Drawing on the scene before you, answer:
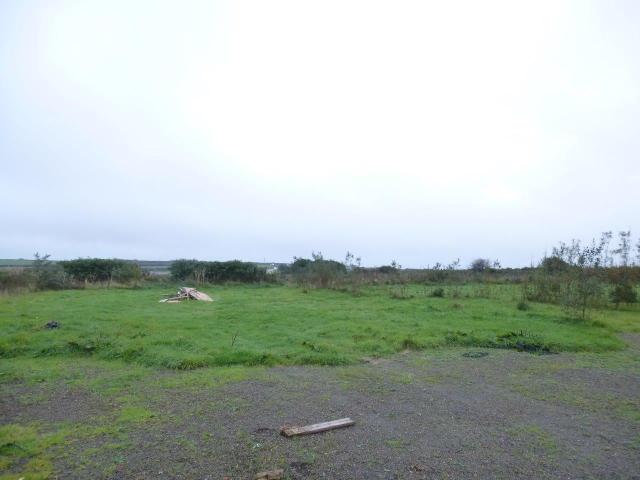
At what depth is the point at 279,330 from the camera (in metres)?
12.3

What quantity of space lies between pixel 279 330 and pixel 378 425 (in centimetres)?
684

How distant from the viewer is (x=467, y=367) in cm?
909

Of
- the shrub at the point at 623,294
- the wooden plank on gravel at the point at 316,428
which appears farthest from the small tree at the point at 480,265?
the wooden plank on gravel at the point at 316,428

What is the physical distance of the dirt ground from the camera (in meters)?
4.60

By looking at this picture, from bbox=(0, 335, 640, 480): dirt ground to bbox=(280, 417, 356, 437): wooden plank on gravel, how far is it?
3.5 inches

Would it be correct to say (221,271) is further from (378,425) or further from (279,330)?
(378,425)

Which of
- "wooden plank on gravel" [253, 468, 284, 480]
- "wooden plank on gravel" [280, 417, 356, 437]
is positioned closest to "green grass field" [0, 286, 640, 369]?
"wooden plank on gravel" [280, 417, 356, 437]

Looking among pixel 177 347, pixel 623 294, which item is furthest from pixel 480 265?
pixel 177 347

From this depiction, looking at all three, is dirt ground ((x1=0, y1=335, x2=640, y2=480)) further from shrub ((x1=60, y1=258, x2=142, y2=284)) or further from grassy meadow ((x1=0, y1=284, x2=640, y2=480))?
shrub ((x1=60, y1=258, x2=142, y2=284))

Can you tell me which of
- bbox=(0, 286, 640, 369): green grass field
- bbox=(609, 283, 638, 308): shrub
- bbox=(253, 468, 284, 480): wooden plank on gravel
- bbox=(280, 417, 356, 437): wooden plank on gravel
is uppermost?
bbox=(609, 283, 638, 308): shrub

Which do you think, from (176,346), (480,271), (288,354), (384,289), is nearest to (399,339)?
(288,354)

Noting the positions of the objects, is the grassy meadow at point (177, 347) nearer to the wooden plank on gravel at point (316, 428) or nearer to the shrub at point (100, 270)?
the wooden plank on gravel at point (316, 428)

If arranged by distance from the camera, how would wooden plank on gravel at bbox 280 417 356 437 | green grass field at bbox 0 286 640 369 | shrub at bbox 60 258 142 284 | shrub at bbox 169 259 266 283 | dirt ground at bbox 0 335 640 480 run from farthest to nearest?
shrub at bbox 169 259 266 283 → shrub at bbox 60 258 142 284 → green grass field at bbox 0 286 640 369 → wooden plank on gravel at bbox 280 417 356 437 → dirt ground at bbox 0 335 640 480

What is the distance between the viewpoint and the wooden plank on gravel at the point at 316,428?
5.36 m
